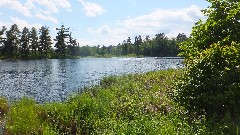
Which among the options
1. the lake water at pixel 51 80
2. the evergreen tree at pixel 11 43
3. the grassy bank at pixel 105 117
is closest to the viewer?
the grassy bank at pixel 105 117

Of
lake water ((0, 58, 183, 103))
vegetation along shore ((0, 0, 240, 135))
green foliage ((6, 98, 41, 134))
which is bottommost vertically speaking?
lake water ((0, 58, 183, 103))

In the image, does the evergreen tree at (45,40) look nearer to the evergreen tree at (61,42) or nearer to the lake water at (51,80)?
the evergreen tree at (61,42)

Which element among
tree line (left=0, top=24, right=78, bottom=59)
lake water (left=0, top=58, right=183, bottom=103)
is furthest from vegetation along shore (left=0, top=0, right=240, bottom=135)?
tree line (left=0, top=24, right=78, bottom=59)

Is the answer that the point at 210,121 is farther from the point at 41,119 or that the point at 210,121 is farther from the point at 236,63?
the point at 41,119

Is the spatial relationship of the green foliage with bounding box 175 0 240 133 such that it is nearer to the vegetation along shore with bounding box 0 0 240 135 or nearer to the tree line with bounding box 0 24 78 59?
the vegetation along shore with bounding box 0 0 240 135

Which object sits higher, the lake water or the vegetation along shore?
the vegetation along shore

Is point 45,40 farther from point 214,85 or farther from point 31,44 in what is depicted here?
point 214,85

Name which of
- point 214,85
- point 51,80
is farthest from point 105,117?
point 51,80

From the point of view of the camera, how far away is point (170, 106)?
14227 mm

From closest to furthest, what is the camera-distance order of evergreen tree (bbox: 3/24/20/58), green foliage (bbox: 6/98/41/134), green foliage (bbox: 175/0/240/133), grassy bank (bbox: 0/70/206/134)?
grassy bank (bbox: 0/70/206/134) → green foliage (bbox: 175/0/240/133) → green foliage (bbox: 6/98/41/134) → evergreen tree (bbox: 3/24/20/58)

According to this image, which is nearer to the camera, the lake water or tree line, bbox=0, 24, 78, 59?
the lake water

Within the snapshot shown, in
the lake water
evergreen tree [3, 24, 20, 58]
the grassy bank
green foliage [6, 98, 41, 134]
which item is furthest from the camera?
evergreen tree [3, 24, 20, 58]

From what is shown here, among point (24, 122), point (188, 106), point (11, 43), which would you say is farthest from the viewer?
point (11, 43)

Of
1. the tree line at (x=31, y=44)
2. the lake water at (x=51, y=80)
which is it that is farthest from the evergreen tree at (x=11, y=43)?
the lake water at (x=51, y=80)
